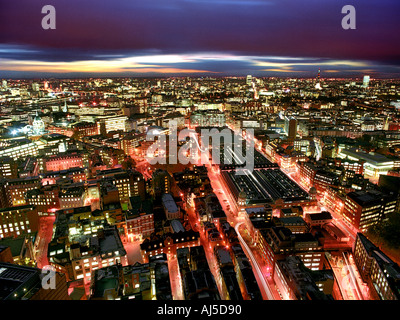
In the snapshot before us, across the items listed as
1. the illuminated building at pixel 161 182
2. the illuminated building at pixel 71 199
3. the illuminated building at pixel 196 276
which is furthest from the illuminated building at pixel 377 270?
the illuminated building at pixel 71 199

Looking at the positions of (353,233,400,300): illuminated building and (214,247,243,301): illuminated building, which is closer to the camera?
(214,247,243,301): illuminated building

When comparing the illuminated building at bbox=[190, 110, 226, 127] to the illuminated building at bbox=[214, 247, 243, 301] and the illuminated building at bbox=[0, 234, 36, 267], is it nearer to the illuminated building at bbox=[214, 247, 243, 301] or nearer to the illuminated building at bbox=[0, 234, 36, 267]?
the illuminated building at bbox=[214, 247, 243, 301]

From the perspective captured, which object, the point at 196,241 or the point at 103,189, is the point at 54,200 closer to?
the point at 103,189

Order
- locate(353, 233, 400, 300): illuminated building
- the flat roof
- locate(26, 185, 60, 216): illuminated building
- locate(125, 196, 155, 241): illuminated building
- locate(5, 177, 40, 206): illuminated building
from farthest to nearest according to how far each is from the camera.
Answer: locate(5, 177, 40, 206): illuminated building
locate(26, 185, 60, 216): illuminated building
the flat roof
locate(125, 196, 155, 241): illuminated building
locate(353, 233, 400, 300): illuminated building

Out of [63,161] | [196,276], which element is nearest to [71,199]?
[63,161]

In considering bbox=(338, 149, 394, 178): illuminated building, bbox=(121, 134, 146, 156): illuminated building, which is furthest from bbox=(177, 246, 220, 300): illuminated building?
bbox=(338, 149, 394, 178): illuminated building

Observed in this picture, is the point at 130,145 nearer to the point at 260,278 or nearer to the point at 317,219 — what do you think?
the point at 317,219
